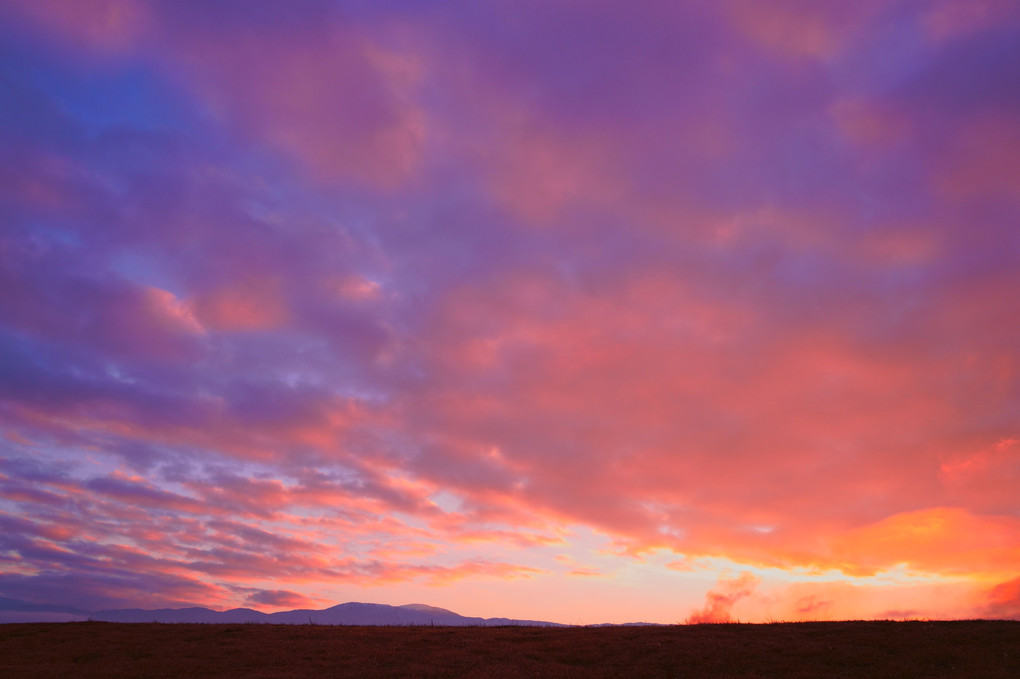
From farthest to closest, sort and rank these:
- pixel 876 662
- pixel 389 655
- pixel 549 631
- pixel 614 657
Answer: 1. pixel 549 631
2. pixel 389 655
3. pixel 614 657
4. pixel 876 662

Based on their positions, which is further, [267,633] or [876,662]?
[267,633]

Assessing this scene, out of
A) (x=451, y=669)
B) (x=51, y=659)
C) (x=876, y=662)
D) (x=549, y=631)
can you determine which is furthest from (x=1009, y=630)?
(x=51, y=659)

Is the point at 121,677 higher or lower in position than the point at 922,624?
lower

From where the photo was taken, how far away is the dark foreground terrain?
32344mm

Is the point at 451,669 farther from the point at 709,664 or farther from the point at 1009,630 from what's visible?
the point at 1009,630

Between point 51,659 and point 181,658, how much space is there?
8.93m

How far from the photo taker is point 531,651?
131 feet

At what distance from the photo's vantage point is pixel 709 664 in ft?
111

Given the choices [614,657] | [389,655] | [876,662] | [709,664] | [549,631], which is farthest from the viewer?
[549,631]

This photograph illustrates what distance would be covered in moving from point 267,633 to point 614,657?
88.4ft

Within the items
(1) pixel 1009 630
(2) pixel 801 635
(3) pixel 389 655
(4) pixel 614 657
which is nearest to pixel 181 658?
(3) pixel 389 655

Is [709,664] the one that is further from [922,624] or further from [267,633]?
[267,633]

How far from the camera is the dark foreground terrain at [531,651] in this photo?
32344mm

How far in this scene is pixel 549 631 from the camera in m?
46.2
